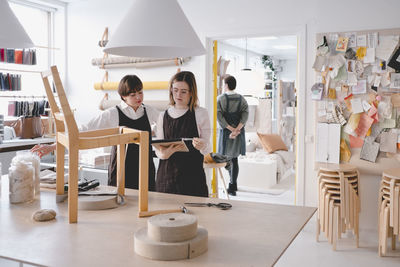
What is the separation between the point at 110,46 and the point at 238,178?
5.08 m

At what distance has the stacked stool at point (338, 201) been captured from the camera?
3738mm

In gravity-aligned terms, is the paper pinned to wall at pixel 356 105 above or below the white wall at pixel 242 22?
below

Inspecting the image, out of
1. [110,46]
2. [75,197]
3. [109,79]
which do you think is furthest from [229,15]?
[75,197]

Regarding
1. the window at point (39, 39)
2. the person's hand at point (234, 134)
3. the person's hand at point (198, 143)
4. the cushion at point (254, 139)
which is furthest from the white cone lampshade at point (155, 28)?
the cushion at point (254, 139)

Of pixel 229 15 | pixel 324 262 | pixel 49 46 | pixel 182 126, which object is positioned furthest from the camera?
pixel 49 46

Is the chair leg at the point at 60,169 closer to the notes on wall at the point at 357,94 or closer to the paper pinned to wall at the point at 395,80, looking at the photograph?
the notes on wall at the point at 357,94

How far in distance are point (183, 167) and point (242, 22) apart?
246 centimetres

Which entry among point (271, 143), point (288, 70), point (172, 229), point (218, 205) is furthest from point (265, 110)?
point (172, 229)

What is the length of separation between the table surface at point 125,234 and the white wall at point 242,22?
9.51 ft

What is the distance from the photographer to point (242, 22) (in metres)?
4.70

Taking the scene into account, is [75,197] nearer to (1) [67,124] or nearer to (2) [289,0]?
(1) [67,124]

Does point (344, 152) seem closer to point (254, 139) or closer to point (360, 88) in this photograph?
point (360, 88)

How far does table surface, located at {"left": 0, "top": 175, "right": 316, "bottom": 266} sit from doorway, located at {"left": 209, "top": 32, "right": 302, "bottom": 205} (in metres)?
2.91

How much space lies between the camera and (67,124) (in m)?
1.58
